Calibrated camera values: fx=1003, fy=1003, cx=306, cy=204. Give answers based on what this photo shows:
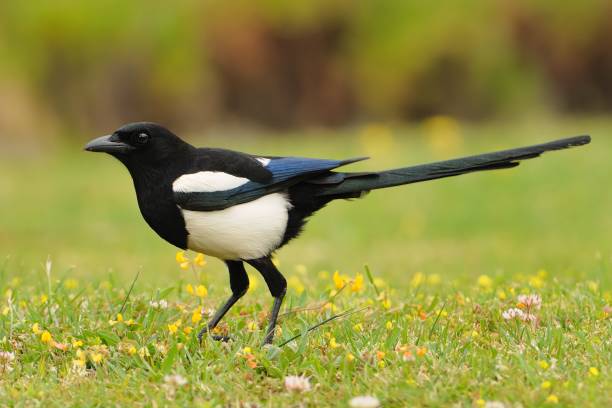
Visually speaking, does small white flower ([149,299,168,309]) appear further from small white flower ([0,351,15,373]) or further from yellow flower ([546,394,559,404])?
yellow flower ([546,394,559,404])

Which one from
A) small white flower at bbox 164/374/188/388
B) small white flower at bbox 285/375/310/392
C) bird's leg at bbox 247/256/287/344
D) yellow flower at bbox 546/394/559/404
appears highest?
bird's leg at bbox 247/256/287/344

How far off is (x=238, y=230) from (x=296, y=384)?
0.80 meters

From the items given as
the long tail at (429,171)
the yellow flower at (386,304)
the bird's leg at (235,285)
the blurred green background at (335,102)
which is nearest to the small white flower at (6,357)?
→ the bird's leg at (235,285)

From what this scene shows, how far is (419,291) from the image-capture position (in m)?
5.37

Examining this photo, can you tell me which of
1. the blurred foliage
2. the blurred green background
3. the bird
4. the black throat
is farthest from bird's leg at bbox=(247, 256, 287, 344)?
the blurred foliage

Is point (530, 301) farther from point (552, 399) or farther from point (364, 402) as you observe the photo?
point (364, 402)

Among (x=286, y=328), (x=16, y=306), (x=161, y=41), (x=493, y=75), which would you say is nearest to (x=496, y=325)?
(x=286, y=328)

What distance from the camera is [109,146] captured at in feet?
14.0

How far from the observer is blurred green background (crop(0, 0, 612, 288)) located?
34.2ft

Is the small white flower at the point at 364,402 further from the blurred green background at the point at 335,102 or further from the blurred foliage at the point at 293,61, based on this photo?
the blurred foliage at the point at 293,61

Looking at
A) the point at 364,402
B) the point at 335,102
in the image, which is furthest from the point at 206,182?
the point at 335,102

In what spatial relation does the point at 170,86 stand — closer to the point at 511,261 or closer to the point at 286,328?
the point at 511,261

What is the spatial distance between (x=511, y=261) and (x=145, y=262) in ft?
10.2

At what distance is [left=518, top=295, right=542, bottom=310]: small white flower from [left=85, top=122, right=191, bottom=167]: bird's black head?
1691mm
